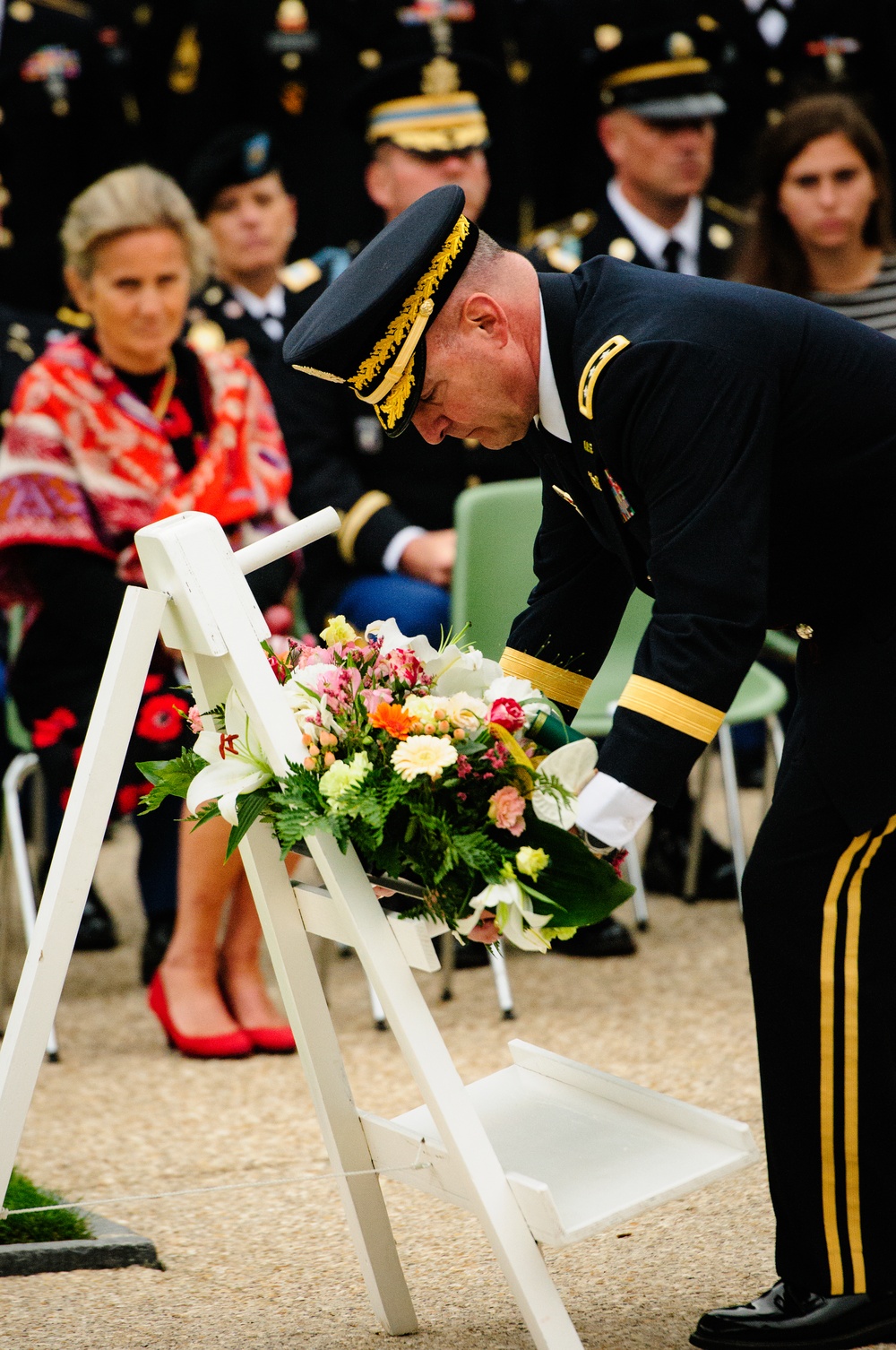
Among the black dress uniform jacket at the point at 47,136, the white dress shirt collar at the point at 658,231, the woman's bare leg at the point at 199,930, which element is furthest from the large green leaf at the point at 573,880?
the black dress uniform jacket at the point at 47,136

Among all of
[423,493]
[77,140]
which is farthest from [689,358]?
[77,140]

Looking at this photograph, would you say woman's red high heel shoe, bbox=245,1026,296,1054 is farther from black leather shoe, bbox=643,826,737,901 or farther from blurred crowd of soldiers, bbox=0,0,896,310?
blurred crowd of soldiers, bbox=0,0,896,310

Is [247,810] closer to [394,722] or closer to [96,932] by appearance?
[394,722]

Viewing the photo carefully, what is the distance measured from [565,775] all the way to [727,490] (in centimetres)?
39

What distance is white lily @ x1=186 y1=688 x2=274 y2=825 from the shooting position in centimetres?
221

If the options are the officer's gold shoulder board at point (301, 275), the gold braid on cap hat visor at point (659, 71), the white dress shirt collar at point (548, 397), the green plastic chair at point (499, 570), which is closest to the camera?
the white dress shirt collar at point (548, 397)

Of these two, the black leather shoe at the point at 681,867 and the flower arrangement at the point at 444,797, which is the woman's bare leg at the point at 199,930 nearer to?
the black leather shoe at the point at 681,867

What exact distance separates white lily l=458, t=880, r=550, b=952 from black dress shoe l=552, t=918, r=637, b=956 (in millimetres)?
2371

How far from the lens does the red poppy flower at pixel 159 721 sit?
404 centimetres

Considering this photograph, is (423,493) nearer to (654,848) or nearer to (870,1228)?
(654,848)

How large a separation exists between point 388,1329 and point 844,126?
3.57 m

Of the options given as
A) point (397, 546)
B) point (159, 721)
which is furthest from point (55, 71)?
point (159, 721)

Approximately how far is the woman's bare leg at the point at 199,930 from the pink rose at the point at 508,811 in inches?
75.3

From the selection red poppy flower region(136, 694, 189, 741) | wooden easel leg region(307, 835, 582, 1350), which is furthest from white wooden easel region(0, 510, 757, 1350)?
red poppy flower region(136, 694, 189, 741)
